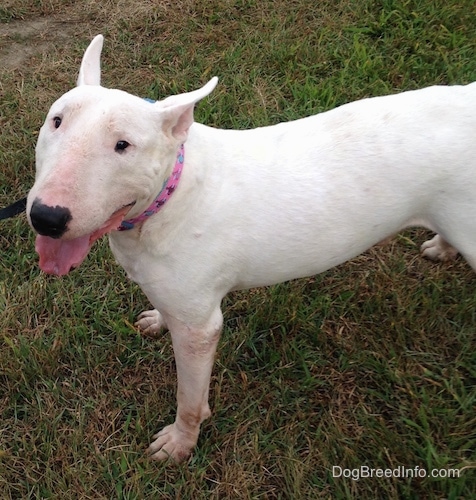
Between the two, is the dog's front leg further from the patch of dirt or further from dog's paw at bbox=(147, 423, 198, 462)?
Answer: the patch of dirt

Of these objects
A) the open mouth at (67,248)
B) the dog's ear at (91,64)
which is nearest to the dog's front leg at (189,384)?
the open mouth at (67,248)

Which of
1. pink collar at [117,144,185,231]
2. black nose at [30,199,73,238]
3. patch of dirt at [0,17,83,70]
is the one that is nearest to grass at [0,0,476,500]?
patch of dirt at [0,17,83,70]

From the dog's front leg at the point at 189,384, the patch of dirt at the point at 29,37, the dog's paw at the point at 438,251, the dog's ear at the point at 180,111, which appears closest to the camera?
the dog's ear at the point at 180,111

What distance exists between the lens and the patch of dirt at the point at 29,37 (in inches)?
199

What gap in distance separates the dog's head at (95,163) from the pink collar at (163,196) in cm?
5

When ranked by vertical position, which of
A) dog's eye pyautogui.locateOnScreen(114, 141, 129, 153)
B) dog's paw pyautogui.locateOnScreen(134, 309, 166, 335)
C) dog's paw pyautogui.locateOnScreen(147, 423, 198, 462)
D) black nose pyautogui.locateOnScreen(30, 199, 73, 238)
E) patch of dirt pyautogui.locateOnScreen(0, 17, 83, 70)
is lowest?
dog's paw pyautogui.locateOnScreen(147, 423, 198, 462)

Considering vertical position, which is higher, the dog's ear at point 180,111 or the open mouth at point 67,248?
the dog's ear at point 180,111

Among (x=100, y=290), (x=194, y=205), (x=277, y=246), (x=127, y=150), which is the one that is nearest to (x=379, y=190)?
(x=277, y=246)

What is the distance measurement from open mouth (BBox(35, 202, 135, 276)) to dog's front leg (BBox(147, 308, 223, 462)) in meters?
0.59

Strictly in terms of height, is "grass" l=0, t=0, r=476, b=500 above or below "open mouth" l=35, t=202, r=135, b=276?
below

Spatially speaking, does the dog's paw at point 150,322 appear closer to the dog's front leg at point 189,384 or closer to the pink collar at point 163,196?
the dog's front leg at point 189,384

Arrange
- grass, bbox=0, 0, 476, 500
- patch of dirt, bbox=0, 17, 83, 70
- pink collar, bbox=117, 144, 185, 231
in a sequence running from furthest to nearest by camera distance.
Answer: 1. patch of dirt, bbox=0, 17, 83, 70
2. grass, bbox=0, 0, 476, 500
3. pink collar, bbox=117, 144, 185, 231

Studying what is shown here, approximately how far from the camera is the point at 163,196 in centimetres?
215

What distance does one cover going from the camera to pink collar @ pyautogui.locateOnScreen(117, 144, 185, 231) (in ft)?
7.02
